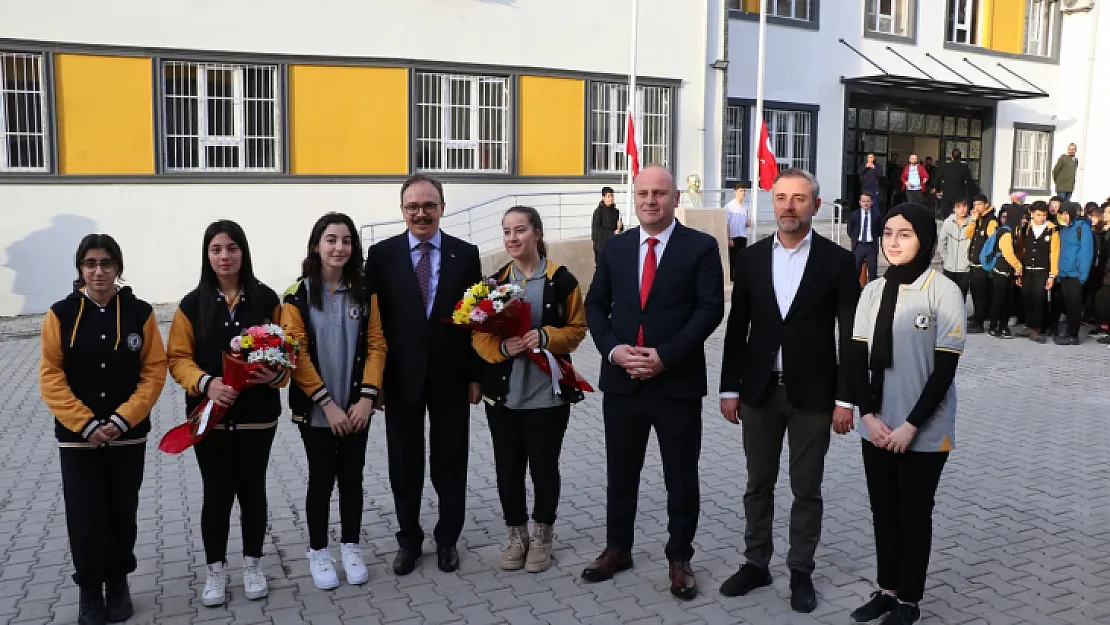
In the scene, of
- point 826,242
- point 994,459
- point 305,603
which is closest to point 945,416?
point 826,242

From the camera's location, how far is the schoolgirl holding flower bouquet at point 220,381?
484cm

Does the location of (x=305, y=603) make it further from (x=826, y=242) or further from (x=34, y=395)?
(x=34, y=395)

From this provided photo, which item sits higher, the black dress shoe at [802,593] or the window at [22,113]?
the window at [22,113]

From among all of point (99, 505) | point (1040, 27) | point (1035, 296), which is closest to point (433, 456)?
point (99, 505)

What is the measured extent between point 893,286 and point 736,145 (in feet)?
59.5

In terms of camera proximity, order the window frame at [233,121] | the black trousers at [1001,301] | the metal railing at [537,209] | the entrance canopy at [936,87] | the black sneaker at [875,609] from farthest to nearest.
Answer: the entrance canopy at [936,87] < the metal railing at [537,209] < the window frame at [233,121] < the black trousers at [1001,301] < the black sneaker at [875,609]

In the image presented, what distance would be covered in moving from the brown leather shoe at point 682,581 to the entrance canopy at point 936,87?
20468 millimetres

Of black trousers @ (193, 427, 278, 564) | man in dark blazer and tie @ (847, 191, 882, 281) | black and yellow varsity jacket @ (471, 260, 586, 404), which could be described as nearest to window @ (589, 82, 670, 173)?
man in dark blazer and tie @ (847, 191, 882, 281)

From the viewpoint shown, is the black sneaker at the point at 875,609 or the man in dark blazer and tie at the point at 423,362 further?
the man in dark blazer and tie at the point at 423,362

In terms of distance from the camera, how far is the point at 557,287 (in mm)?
5391

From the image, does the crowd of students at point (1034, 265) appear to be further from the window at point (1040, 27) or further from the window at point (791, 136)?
the window at point (1040, 27)

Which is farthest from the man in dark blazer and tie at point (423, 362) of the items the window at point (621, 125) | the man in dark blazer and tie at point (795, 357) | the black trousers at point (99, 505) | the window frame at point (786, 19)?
the window frame at point (786, 19)

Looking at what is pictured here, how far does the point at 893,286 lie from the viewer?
461 cm

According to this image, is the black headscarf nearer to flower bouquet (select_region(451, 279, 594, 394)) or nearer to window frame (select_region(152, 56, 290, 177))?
flower bouquet (select_region(451, 279, 594, 394))
